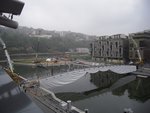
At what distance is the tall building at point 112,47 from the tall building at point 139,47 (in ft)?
4.71

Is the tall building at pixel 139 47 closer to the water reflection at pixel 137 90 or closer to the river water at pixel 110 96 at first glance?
the water reflection at pixel 137 90

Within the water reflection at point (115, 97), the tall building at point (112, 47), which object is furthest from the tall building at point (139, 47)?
the water reflection at point (115, 97)

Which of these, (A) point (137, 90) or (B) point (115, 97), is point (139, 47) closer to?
(A) point (137, 90)

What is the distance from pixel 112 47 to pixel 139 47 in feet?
17.8

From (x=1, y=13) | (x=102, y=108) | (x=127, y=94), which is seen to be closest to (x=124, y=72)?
(x=127, y=94)

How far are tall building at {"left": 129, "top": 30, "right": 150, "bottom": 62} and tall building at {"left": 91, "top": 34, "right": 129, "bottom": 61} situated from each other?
1436mm

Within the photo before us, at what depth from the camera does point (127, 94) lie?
15.9 metres

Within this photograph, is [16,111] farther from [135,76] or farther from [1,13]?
[135,76]

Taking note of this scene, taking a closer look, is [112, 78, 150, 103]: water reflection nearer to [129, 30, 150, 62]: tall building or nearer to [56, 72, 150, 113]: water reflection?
[56, 72, 150, 113]: water reflection

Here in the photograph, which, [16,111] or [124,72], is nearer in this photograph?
[16,111]

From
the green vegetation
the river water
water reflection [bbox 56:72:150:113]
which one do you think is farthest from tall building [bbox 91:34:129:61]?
the river water

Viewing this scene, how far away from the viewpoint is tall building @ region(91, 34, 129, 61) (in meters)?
34.9

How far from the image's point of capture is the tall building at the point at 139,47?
32312 millimetres

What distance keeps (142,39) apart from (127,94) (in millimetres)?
20038
